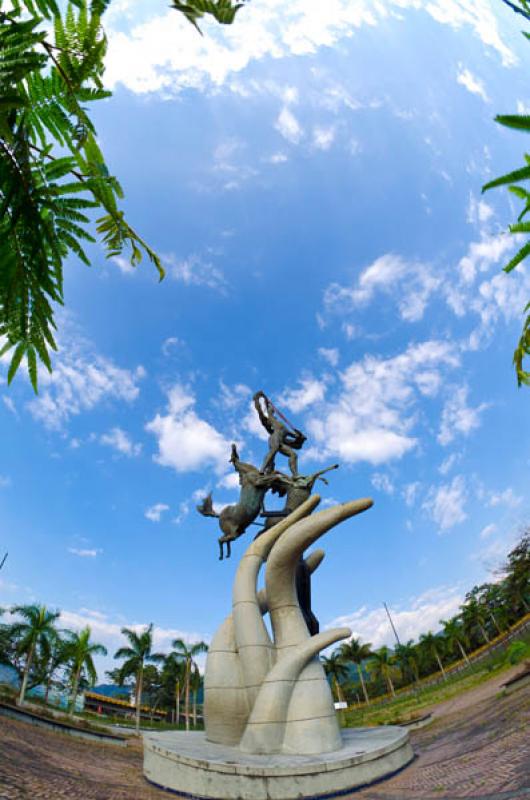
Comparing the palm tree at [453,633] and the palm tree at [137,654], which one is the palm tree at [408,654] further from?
the palm tree at [137,654]

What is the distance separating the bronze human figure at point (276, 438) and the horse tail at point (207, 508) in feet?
6.93

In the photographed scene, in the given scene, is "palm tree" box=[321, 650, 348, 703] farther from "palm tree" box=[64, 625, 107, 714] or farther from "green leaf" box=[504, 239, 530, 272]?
"green leaf" box=[504, 239, 530, 272]

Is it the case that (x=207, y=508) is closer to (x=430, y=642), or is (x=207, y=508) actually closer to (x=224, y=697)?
(x=224, y=697)

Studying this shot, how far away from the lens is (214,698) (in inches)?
458

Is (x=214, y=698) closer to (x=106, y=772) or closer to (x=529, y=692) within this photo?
(x=106, y=772)

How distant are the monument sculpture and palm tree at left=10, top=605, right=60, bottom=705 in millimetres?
27638

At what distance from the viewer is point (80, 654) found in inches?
1444

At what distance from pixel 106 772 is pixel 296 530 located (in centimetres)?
775

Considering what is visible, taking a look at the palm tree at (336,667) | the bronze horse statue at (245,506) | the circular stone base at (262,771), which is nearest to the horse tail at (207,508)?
the bronze horse statue at (245,506)

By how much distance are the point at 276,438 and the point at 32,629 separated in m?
30.5

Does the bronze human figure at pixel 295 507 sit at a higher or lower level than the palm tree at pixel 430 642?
lower

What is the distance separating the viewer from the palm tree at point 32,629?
3375 cm

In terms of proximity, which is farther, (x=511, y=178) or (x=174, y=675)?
(x=174, y=675)

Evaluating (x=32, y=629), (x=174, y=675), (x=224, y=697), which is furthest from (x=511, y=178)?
(x=174, y=675)
